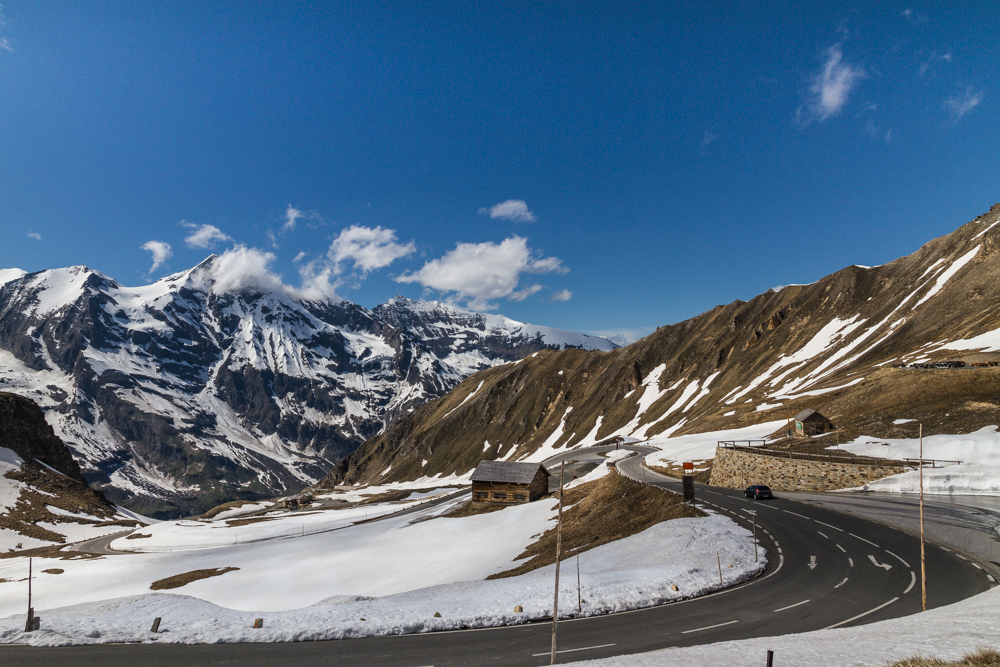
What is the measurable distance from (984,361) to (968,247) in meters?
81.7

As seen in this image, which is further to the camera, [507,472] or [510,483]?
[507,472]

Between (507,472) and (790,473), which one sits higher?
(790,473)

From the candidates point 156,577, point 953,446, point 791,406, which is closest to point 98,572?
point 156,577

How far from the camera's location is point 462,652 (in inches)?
758

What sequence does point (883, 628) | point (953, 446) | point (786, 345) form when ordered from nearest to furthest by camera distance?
point (883, 628) < point (953, 446) < point (786, 345)

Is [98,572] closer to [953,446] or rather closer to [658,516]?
[658,516]

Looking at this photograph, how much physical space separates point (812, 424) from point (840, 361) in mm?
A: 56462

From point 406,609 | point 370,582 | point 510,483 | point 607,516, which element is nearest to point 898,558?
point 607,516

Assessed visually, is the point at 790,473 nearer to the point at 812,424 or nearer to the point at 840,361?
the point at 812,424

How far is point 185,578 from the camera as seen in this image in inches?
2167

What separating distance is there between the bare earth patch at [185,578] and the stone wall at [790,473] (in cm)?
6272

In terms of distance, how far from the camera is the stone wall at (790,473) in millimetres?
53469

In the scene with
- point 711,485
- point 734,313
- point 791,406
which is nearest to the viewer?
point 711,485

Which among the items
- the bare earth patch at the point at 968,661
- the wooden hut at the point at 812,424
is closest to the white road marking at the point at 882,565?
the bare earth patch at the point at 968,661
